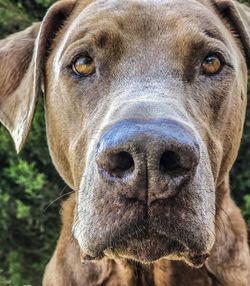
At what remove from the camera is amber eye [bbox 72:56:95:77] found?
13.5 ft

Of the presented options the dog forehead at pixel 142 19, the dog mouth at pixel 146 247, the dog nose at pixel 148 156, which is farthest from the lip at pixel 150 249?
the dog forehead at pixel 142 19

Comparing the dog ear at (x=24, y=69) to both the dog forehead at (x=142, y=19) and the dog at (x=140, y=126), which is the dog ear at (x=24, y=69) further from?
the dog forehead at (x=142, y=19)

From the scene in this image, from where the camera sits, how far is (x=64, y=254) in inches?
173

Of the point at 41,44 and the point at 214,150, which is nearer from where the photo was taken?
the point at 214,150

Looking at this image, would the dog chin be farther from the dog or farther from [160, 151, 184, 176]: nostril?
[160, 151, 184, 176]: nostril

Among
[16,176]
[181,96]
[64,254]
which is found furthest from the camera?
[16,176]

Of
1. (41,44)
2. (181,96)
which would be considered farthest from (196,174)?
(41,44)

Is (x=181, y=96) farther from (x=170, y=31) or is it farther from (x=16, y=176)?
(x=16, y=176)

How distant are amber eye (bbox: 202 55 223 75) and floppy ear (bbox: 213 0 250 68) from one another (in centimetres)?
46

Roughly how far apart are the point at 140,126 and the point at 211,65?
86cm

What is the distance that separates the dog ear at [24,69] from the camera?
444cm

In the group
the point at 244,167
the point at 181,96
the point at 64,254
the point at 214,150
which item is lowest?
the point at 244,167

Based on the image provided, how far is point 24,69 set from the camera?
15.0ft

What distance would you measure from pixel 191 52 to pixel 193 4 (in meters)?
0.41
